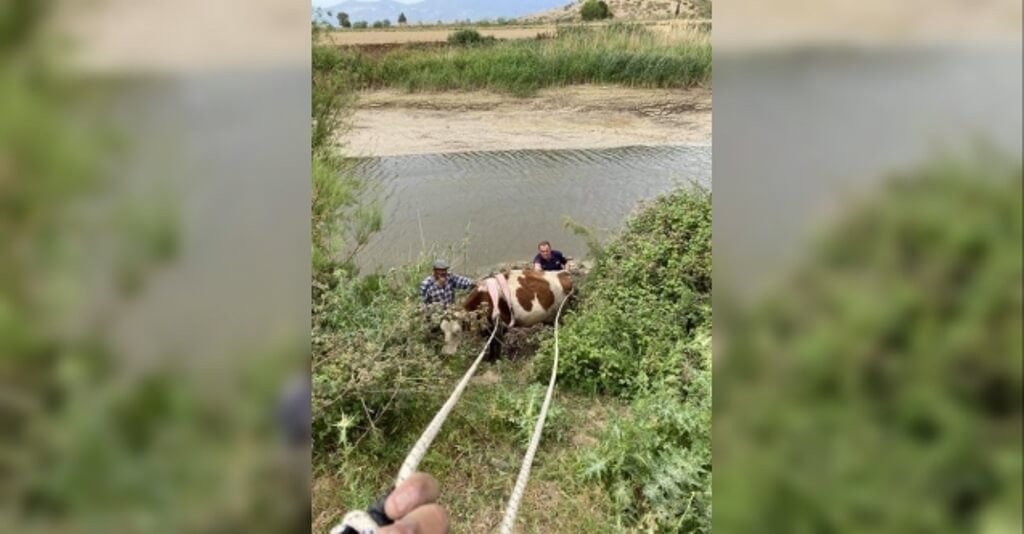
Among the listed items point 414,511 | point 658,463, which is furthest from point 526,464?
point 414,511

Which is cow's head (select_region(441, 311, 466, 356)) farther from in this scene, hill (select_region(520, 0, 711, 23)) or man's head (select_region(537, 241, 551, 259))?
hill (select_region(520, 0, 711, 23))

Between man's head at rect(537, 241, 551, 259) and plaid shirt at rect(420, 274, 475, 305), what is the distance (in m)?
Result: 0.22

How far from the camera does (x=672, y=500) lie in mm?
1572

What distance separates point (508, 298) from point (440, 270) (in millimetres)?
219

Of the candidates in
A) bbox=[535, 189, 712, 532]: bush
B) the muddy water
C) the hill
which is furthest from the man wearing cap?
the hill

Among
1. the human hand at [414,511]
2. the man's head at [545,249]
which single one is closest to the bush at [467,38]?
the man's head at [545,249]

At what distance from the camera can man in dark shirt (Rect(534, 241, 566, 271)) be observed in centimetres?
191

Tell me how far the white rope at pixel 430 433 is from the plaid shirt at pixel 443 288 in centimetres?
14

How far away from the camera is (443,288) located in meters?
1.96
